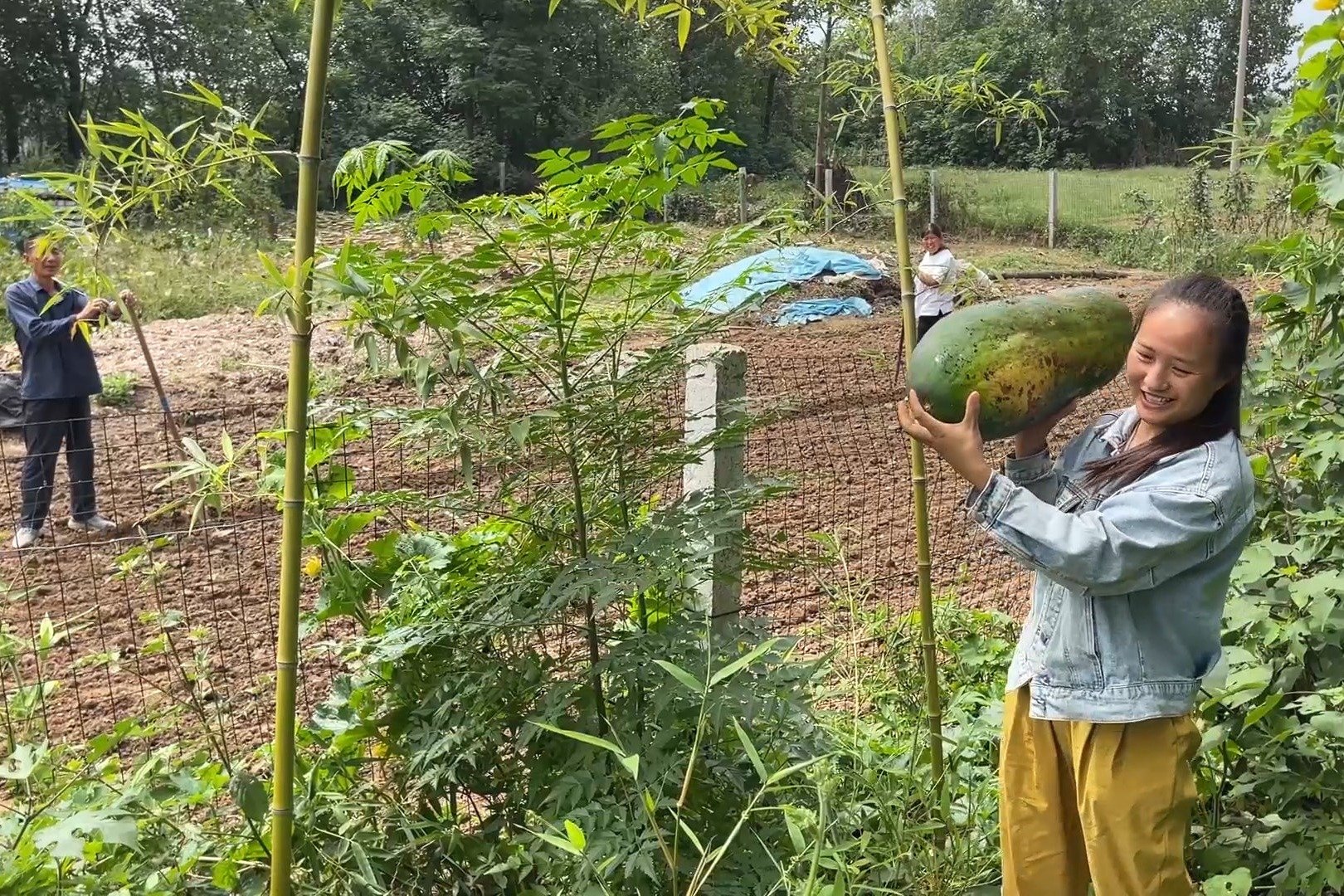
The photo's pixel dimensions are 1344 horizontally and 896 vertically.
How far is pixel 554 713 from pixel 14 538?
4.90m

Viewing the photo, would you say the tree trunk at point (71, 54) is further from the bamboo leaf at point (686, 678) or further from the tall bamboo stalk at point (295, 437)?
the bamboo leaf at point (686, 678)

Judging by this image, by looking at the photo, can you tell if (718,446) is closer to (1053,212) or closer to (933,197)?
(1053,212)

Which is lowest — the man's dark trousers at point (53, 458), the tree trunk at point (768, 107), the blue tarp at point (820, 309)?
the man's dark trousers at point (53, 458)

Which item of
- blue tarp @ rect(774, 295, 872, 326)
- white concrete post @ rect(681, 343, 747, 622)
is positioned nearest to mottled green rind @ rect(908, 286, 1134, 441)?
white concrete post @ rect(681, 343, 747, 622)

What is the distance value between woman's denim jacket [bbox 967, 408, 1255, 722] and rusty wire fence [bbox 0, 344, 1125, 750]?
0.54m

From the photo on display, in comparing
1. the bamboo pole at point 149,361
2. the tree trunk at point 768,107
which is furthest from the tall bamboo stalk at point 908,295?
the tree trunk at point 768,107

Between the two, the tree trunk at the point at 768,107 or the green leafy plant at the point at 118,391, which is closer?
the green leafy plant at the point at 118,391

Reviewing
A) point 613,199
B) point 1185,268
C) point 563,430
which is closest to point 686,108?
point 613,199

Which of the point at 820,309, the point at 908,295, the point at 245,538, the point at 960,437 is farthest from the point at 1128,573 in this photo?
the point at 820,309

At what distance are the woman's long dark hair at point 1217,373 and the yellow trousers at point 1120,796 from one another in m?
0.43

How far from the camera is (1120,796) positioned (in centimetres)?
176

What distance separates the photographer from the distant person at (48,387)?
18.1 ft

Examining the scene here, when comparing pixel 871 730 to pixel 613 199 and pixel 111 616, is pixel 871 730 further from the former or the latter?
pixel 111 616

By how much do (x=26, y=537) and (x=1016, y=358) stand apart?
5.40 meters
